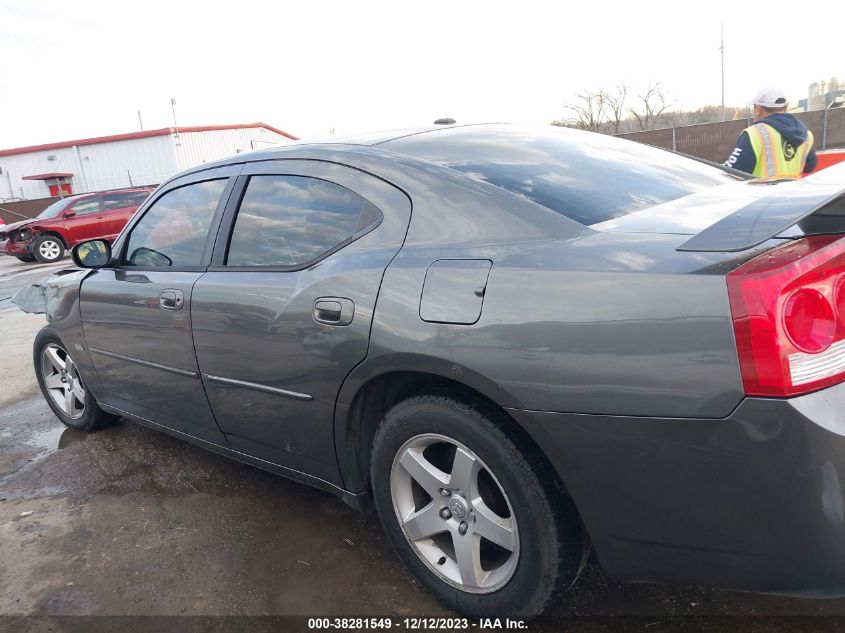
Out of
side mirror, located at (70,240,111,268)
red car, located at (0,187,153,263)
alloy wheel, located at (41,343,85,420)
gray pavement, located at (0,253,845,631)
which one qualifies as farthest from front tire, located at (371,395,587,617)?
red car, located at (0,187,153,263)

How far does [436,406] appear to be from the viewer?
6.48ft

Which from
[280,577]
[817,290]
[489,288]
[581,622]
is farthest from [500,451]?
[280,577]

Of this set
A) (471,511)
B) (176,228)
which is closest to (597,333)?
(471,511)

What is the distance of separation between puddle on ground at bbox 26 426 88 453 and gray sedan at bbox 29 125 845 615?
4.57 ft

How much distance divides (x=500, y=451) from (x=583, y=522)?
0.29m

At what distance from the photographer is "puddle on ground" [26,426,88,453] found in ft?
13.3

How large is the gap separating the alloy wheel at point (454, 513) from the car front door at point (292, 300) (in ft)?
1.16

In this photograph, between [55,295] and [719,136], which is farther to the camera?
[719,136]

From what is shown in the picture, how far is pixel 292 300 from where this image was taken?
7.68ft

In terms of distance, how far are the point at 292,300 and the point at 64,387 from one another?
2654 mm

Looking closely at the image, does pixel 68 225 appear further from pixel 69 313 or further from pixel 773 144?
pixel 773 144

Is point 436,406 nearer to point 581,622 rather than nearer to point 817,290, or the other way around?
point 581,622

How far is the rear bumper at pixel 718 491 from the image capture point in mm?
1428

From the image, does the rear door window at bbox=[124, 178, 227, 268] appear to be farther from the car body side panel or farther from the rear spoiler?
the rear spoiler
